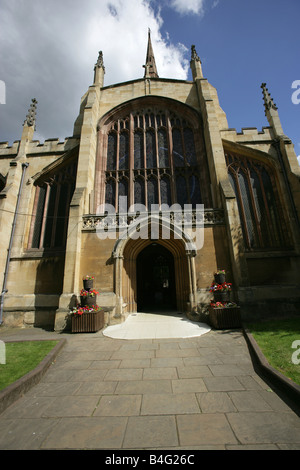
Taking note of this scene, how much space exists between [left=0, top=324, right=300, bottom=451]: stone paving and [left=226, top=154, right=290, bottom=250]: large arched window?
7.54m

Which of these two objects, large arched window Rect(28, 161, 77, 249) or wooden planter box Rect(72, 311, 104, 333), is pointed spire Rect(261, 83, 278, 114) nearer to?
large arched window Rect(28, 161, 77, 249)

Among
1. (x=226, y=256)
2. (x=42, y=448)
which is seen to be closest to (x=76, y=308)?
(x=42, y=448)

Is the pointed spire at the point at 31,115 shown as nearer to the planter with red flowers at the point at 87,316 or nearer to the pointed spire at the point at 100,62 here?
the pointed spire at the point at 100,62

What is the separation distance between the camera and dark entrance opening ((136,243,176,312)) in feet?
43.4

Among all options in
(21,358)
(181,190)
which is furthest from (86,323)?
(181,190)

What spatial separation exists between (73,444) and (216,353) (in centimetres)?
373

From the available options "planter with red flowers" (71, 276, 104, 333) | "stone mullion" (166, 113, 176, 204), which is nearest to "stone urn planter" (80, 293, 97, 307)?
"planter with red flowers" (71, 276, 104, 333)

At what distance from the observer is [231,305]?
7.30 metres

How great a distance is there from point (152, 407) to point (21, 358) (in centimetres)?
356

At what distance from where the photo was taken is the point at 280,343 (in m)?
4.84

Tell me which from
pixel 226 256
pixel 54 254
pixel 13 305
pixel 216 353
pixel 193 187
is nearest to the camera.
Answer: pixel 216 353

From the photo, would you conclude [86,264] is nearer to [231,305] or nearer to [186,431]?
[231,305]

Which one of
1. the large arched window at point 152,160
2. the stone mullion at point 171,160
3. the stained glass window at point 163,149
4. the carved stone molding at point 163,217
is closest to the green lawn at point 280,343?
the carved stone molding at point 163,217

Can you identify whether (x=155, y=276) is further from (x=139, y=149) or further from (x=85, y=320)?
(x=139, y=149)
